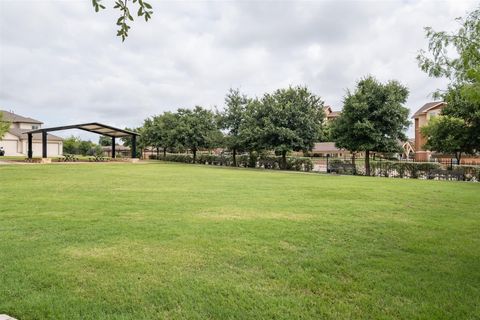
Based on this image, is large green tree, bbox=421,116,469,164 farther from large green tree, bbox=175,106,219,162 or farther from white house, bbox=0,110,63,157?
white house, bbox=0,110,63,157

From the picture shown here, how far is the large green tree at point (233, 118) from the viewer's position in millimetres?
34247

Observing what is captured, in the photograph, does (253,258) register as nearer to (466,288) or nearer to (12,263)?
(466,288)

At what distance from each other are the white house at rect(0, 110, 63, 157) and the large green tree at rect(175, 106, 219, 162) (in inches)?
938

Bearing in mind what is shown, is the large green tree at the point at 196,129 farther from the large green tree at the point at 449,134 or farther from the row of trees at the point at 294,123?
the large green tree at the point at 449,134

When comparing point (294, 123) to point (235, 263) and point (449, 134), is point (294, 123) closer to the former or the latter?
point (449, 134)

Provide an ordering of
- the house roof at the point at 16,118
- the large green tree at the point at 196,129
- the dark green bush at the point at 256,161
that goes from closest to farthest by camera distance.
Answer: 1. the dark green bush at the point at 256,161
2. the large green tree at the point at 196,129
3. the house roof at the point at 16,118

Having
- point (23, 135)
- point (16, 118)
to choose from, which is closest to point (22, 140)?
point (23, 135)

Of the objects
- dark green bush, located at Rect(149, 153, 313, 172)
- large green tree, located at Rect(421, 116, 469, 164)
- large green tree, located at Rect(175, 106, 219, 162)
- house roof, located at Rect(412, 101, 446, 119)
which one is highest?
house roof, located at Rect(412, 101, 446, 119)

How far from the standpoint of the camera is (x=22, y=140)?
53156 mm

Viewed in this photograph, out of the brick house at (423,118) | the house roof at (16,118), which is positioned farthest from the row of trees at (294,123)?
the house roof at (16,118)

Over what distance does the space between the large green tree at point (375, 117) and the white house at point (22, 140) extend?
44.3 metres

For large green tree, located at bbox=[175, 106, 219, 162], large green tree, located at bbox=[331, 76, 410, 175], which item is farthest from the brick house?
large green tree, located at bbox=[175, 106, 219, 162]

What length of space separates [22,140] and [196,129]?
31358mm

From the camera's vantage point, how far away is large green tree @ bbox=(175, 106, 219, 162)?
40281 millimetres
